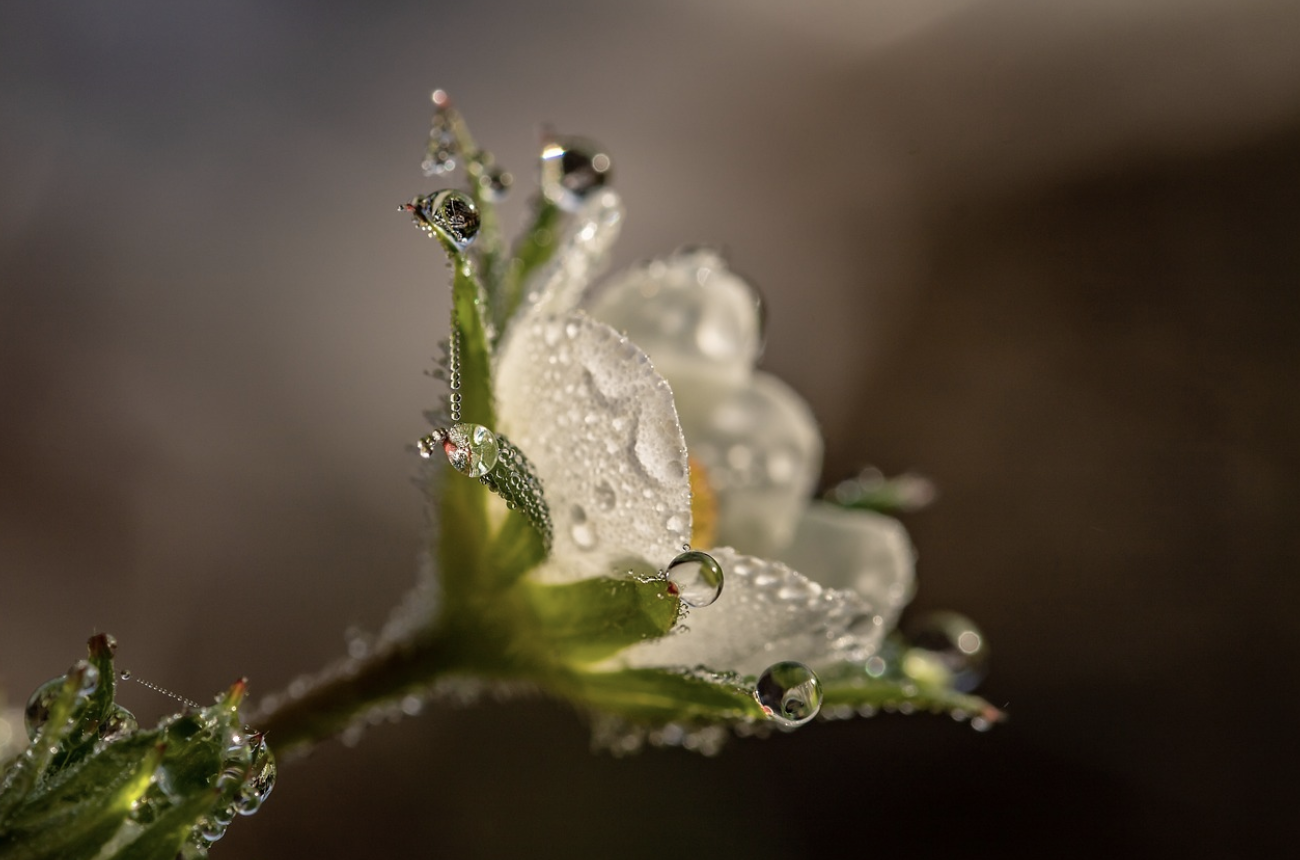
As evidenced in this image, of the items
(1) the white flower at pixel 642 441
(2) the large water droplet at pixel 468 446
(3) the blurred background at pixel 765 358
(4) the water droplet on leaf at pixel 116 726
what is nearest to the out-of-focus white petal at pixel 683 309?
(1) the white flower at pixel 642 441

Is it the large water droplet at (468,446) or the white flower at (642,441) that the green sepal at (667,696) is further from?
the large water droplet at (468,446)

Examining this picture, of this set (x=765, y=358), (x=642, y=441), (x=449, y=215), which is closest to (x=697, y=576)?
(x=642, y=441)

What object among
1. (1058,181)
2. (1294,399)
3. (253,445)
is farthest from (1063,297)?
(253,445)

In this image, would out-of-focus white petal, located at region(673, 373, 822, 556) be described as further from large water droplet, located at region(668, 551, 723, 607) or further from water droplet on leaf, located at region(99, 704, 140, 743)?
→ water droplet on leaf, located at region(99, 704, 140, 743)

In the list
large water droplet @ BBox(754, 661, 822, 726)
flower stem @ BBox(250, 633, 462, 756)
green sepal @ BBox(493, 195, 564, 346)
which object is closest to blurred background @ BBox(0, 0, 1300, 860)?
flower stem @ BBox(250, 633, 462, 756)

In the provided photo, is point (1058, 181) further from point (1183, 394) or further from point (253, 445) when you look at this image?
point (253, 445)

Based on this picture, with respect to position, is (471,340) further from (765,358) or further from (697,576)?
(765,358)
